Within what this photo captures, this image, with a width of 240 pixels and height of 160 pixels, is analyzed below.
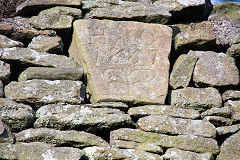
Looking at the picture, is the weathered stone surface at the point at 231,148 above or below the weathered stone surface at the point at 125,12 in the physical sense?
below

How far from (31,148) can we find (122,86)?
A: 1.92m

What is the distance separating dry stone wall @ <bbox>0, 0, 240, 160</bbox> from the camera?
19.6 ft

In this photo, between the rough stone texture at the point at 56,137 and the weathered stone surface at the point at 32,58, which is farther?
the weathered stone surface at the point at 32,58

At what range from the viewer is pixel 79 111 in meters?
6.23

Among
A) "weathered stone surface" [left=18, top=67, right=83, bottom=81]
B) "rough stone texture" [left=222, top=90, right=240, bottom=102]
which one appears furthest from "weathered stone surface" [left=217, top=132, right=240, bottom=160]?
"weathered stone surface" [left=18, top=67, right=83, bottom=81]

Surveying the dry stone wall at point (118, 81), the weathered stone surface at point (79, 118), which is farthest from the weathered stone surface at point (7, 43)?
the weathered stone surface at point (79, 118)

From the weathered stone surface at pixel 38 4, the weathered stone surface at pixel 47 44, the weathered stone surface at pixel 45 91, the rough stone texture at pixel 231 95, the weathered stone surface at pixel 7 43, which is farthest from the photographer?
the weathered stone surface at pixel 38 4

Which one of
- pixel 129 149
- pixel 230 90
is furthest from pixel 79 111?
pixel 230 90

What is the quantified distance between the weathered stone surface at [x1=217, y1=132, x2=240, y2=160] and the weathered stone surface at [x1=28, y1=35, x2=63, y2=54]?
293 cm

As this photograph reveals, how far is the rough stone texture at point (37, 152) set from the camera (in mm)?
5335

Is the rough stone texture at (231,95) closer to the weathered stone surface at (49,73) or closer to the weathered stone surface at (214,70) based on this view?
the weathered stone surface at (214,70)

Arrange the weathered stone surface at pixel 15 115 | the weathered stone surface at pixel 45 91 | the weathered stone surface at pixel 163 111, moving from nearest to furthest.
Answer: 1. the weathered stone surface at pixel 15 115
2. the weathered stone surface at pixel 45 91
3. the weathered stone surface at pixel 163 111

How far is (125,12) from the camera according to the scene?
7781 millimetres

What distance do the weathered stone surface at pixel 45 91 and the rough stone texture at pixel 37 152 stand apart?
3.01ft
